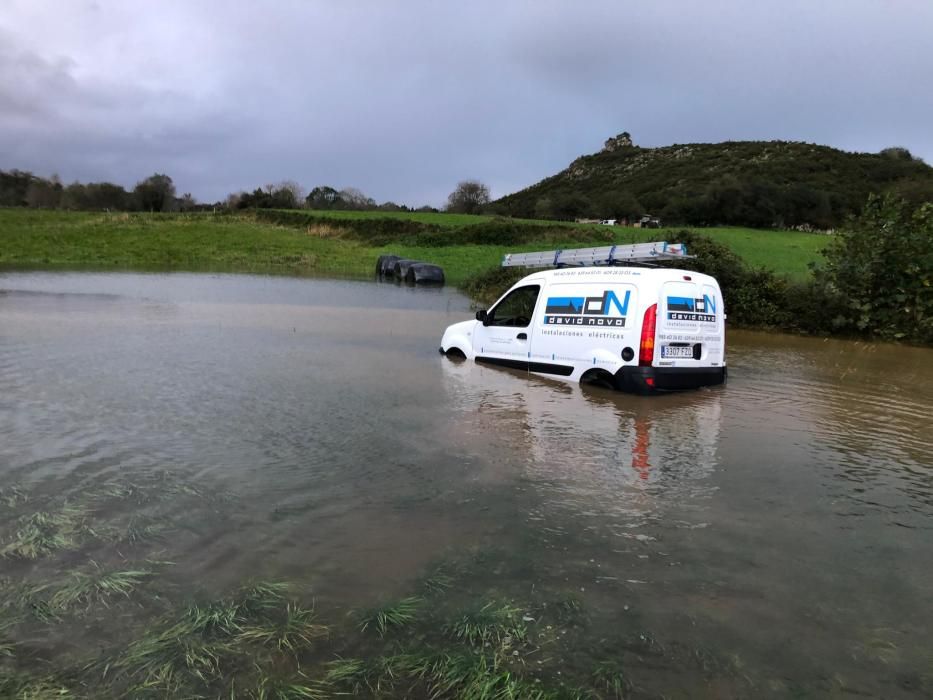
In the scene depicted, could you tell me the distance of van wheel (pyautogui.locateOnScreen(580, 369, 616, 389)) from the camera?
30.2ft

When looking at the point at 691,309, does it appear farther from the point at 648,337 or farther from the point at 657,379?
the point at 657,379

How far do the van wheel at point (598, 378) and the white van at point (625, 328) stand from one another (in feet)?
0.05

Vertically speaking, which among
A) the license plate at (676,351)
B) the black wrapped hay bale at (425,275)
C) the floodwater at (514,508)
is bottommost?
the floodwater at (514,508)

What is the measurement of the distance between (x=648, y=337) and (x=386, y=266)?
1274 inches

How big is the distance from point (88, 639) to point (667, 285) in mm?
7540

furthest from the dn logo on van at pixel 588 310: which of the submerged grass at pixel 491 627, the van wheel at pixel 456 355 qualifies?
the submerged grass at pixel 491 627

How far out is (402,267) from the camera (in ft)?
121

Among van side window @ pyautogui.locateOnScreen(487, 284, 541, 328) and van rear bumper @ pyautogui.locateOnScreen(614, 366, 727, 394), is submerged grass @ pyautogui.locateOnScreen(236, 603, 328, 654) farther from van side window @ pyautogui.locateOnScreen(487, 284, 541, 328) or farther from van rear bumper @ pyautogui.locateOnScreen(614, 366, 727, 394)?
van side window @ pyautogui.locateOnScreen(487, 284, 541, 328)

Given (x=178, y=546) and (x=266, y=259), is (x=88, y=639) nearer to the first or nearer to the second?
(x=178, y=546)

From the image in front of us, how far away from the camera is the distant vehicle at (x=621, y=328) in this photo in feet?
29.0

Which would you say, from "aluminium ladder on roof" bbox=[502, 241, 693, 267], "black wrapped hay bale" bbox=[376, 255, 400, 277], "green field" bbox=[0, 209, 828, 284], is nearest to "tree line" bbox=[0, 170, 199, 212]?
"green field" bbox=[0, 209, 828, 284]

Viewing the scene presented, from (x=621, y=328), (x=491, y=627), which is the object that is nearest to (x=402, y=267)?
(x=621, y=328)

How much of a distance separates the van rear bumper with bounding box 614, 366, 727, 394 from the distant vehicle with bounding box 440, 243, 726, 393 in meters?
0.01

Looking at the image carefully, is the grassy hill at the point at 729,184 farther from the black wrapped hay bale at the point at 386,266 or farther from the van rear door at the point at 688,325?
the black wrapped hay bale at the point at 386,266
